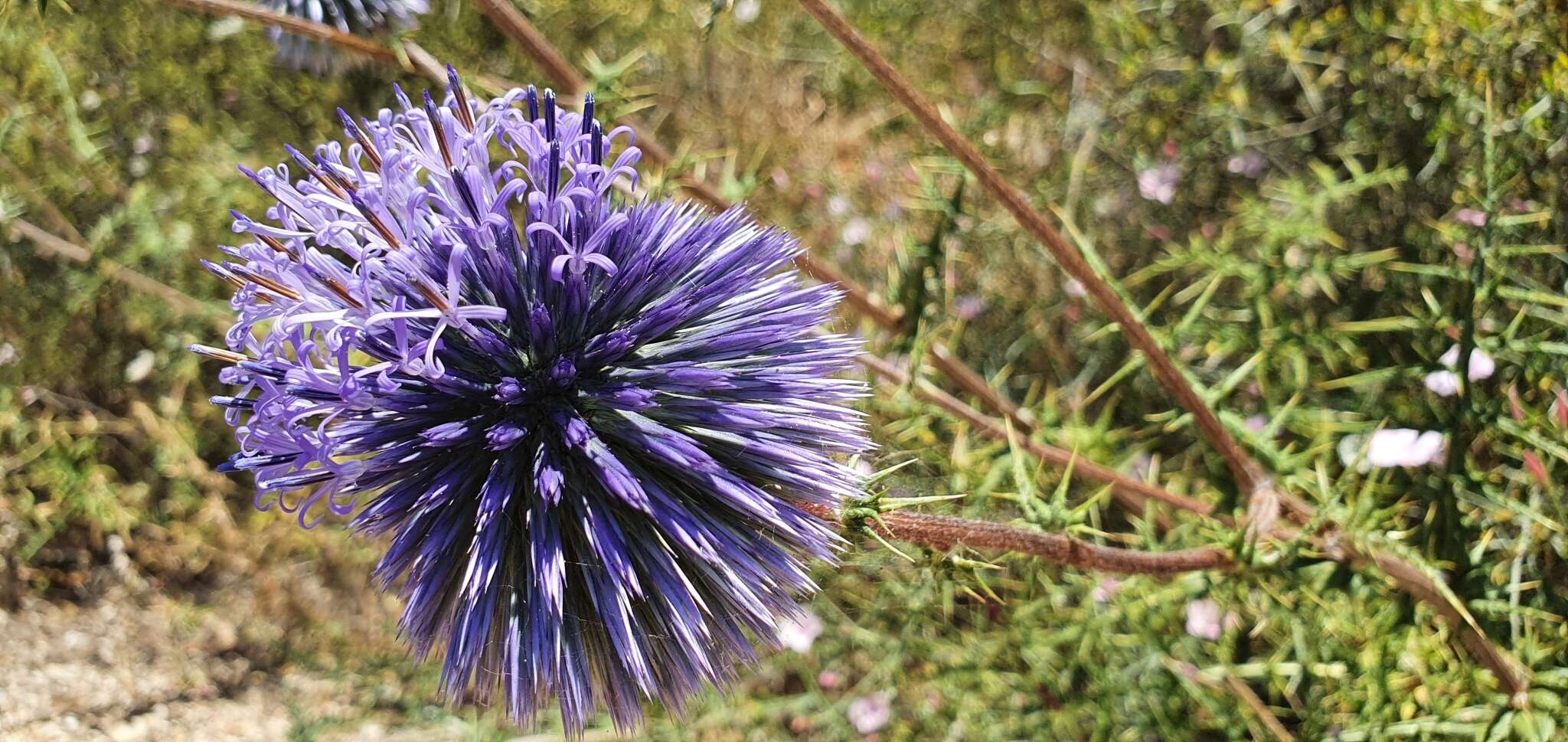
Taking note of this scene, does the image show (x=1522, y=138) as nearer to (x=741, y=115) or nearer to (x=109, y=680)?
(x=741, y=115)

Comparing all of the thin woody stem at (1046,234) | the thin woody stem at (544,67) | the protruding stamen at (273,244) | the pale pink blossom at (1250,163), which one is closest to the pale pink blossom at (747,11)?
the thin woody stem at (544,67)

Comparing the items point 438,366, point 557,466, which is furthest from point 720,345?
point 438,366

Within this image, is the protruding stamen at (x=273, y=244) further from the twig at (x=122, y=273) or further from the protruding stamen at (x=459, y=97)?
the twig at (x=122, y=273)

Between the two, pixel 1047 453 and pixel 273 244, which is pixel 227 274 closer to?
pixel 273 244

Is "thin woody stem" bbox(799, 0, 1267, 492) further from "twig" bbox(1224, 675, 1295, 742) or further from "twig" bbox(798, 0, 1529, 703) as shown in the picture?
"twig" bbox(1224, 675, 1295, 742)

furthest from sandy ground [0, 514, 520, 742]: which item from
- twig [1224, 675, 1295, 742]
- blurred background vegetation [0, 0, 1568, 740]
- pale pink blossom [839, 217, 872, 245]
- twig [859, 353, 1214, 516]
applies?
twig [1224, 675, 1295, 742]

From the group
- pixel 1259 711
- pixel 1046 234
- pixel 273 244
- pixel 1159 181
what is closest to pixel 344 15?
pixel 273 244
